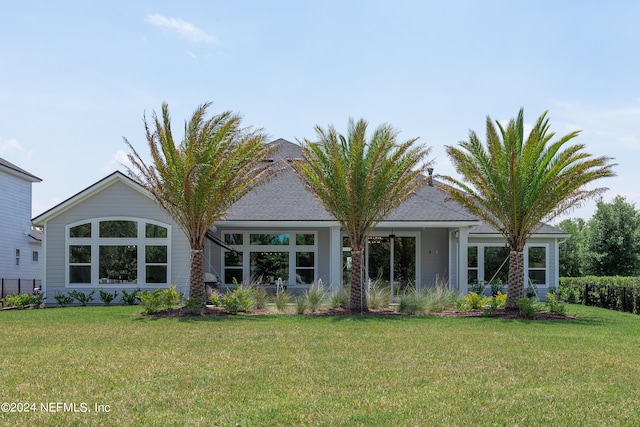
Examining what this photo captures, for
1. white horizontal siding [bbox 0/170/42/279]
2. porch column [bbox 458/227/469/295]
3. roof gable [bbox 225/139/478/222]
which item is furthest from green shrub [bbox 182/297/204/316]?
white horizontal siding [bbox 0/170/42/279]

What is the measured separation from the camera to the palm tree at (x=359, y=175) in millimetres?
19070

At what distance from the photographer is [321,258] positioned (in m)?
26.3

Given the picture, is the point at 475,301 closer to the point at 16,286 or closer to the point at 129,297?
the point at 129,297

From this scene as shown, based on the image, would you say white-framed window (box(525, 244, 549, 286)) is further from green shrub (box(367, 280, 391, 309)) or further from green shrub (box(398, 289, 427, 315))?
green shrub (box(398, 289, 427, 315))

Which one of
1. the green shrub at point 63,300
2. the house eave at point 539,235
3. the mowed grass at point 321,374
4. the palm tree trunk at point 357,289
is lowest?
the green shrub at point 63,300

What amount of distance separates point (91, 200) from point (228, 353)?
1395 centimetres

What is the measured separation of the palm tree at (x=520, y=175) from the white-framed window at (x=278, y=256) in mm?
8046

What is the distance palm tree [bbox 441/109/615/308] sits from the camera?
61.6 feet

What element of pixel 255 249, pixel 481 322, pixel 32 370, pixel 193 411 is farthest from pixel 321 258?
pixel 193 411

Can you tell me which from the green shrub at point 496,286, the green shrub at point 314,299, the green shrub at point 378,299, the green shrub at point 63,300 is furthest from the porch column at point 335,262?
the green shrub at point 63,300

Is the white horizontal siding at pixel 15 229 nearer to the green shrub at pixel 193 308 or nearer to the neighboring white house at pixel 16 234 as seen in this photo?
the neighboring white house at pixel 16 234

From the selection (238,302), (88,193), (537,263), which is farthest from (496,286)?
(88,193)

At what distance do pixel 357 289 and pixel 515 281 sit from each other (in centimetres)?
452

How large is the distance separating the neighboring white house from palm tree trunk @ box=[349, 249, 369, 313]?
19.7 meters
